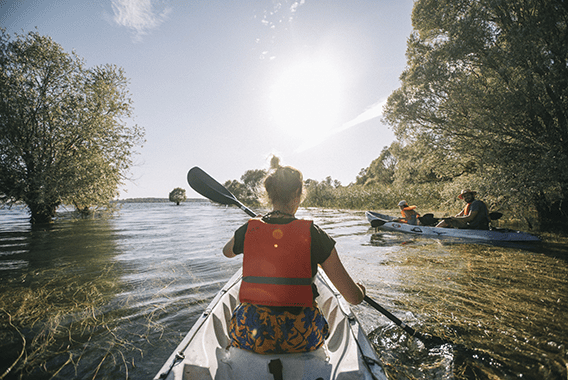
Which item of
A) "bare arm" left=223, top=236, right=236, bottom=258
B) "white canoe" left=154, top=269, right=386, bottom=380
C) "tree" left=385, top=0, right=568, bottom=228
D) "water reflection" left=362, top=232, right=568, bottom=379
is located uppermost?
"tree" left=385, top=0, right=568, bottom=228

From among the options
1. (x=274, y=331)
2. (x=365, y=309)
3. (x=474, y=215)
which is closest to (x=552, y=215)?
(x=474, y=215)

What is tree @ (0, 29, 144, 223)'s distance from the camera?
443 inches

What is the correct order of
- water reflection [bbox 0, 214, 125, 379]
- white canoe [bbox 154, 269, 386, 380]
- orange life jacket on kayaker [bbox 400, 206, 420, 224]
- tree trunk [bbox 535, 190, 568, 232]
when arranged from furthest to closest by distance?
orange life jacket on kayaker [bbox 400, 206, 420, 224] < tree trunk [bbox 535, 190, 568, 232] < water reflection [bbox 0, 214, 125, 379] < white canoe [bbox 154, 269, 386, 380]

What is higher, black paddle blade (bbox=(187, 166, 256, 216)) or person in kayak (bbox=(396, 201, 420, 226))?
black paddle blade (bbox=(187, 166, 256, 216))

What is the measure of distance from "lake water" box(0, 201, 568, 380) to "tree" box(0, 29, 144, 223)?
6319 millimetres

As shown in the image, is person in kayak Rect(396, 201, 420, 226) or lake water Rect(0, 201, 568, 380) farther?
person in kayak Rect(396, 201, 420, 226)

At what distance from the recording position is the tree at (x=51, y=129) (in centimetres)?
1126

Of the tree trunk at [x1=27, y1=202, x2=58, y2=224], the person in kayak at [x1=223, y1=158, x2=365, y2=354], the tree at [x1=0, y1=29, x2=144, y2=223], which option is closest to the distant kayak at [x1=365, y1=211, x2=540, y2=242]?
the person in kayak at [x1=223, y1=158, x2=365, y2=354]

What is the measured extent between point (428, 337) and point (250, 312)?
2.26 m

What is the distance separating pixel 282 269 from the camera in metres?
1.60

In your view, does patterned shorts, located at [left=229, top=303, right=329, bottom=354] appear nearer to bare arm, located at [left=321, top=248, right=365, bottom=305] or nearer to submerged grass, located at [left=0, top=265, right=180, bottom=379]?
bare arm, located at [left=321, top=248, right=365, bottom=305]

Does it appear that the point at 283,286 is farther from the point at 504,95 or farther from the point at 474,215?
the point at 504,95

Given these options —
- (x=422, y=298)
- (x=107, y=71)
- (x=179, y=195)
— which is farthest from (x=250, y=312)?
(x=179, y=195)

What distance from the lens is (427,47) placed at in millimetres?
10102
